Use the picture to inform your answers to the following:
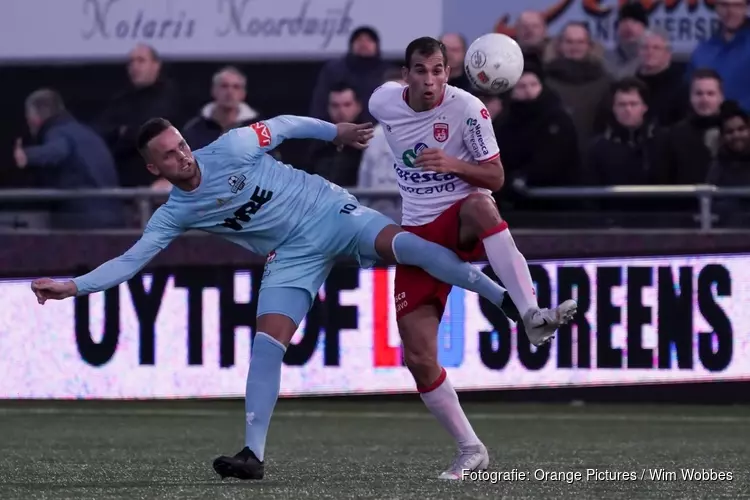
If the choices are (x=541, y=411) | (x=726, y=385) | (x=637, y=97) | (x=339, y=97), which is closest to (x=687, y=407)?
(x=726, y=385)

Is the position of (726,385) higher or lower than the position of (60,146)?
lower

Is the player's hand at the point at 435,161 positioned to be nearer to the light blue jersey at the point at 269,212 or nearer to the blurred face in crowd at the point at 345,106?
the light blue jersey at the point at 269,212

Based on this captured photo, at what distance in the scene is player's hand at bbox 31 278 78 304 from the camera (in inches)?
268

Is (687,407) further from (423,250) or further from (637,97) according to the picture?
(423,250)

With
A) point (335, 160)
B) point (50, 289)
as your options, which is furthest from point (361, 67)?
point (50, 289)

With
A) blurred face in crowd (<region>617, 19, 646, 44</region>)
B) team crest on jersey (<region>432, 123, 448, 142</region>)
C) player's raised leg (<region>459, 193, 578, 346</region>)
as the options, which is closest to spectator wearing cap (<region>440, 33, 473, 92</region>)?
blurred face in crowd (<region>617, 19, 646, 44</region>)

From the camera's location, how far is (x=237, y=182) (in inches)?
293

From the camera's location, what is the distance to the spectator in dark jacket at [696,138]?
1120cm

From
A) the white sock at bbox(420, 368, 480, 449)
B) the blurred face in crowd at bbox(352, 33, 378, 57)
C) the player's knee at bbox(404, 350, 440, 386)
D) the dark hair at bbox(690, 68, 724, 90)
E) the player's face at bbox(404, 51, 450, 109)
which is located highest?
the blurred face in crowd at bbox(352, 33, 378, 57)

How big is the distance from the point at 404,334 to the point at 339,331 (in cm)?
409

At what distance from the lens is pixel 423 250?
734 centimetres

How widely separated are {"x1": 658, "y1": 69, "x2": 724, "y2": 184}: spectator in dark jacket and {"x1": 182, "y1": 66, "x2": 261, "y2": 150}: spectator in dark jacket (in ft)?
9.70

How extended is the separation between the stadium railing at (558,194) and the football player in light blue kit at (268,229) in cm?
358

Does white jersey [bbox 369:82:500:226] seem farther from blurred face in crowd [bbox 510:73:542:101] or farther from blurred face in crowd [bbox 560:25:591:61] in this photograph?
blurred face in crowd [bbox 560:25:591:61]
